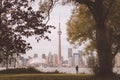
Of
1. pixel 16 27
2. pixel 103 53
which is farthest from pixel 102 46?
pixel 16 27

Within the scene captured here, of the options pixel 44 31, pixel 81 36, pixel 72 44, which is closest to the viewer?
pixel 44 31

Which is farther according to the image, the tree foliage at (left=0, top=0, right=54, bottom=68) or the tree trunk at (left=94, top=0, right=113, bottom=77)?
the tree trunk at (left=94, top=0, right=113, bottom=77)

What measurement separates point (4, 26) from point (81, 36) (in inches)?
1718

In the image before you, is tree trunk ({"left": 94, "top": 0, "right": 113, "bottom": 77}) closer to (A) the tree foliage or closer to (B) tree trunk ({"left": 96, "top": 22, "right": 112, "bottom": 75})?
(B) tree trunk ({"left": 96, "top": 22, "right": 112, "bottom": 75})

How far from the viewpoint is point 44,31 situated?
2003 cm

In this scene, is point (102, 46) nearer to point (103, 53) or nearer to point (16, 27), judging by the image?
point (103, 53)

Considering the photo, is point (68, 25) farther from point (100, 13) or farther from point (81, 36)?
point (100, 13)

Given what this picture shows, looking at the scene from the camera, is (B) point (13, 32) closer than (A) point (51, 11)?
Yes

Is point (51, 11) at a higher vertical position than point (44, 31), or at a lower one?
higher

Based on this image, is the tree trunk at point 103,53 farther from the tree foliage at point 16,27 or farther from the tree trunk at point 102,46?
the tree foliage at point 16,27

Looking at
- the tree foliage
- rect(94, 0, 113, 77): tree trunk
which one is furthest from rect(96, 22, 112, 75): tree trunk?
the tree foliage

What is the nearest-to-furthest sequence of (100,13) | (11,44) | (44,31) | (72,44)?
(11,44), (44,31), (100,13), (72,44)

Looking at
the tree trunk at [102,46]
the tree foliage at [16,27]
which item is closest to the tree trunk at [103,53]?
the tree trunk at [102,46]

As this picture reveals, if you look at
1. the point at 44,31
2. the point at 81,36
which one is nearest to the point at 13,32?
the point at 44,31
